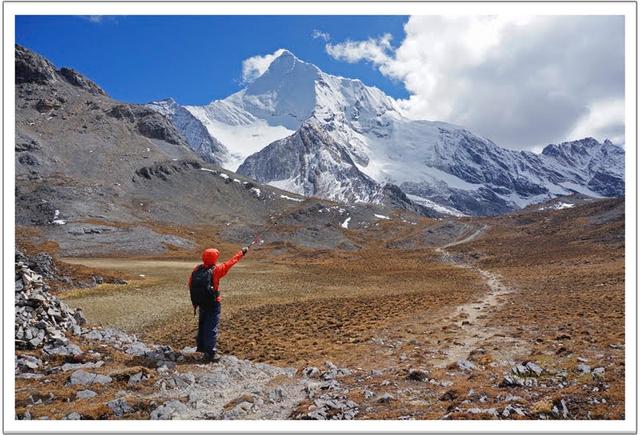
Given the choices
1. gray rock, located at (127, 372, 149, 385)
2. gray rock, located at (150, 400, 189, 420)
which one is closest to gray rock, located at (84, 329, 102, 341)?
gray rock, located at (127, 372, 149, 385)

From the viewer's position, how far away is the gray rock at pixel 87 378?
11.1m

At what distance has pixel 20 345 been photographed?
13227mm

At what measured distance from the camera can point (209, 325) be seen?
44.8 ft

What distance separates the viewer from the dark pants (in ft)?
44.4

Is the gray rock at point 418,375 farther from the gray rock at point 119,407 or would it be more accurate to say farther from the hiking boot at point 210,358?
the gray rock at point 119,407

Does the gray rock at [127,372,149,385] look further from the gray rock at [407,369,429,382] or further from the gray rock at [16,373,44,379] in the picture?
the gray rock at [407,369,429,382]

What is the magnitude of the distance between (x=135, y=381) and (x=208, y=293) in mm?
2973

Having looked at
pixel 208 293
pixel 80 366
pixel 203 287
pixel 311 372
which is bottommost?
pixel 80 366

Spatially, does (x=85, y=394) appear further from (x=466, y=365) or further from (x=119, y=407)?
(x=466, y=365)

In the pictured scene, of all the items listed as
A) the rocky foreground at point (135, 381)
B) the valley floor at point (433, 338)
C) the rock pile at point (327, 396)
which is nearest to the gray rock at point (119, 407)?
the rocky foreground at point (135, 381)

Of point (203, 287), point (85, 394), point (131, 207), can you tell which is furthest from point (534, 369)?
point (131, 207)

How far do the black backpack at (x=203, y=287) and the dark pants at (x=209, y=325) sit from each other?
31 cm

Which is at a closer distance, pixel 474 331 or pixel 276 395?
pixel 276 395

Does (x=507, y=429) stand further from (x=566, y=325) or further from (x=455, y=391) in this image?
(x=566, y=325)
